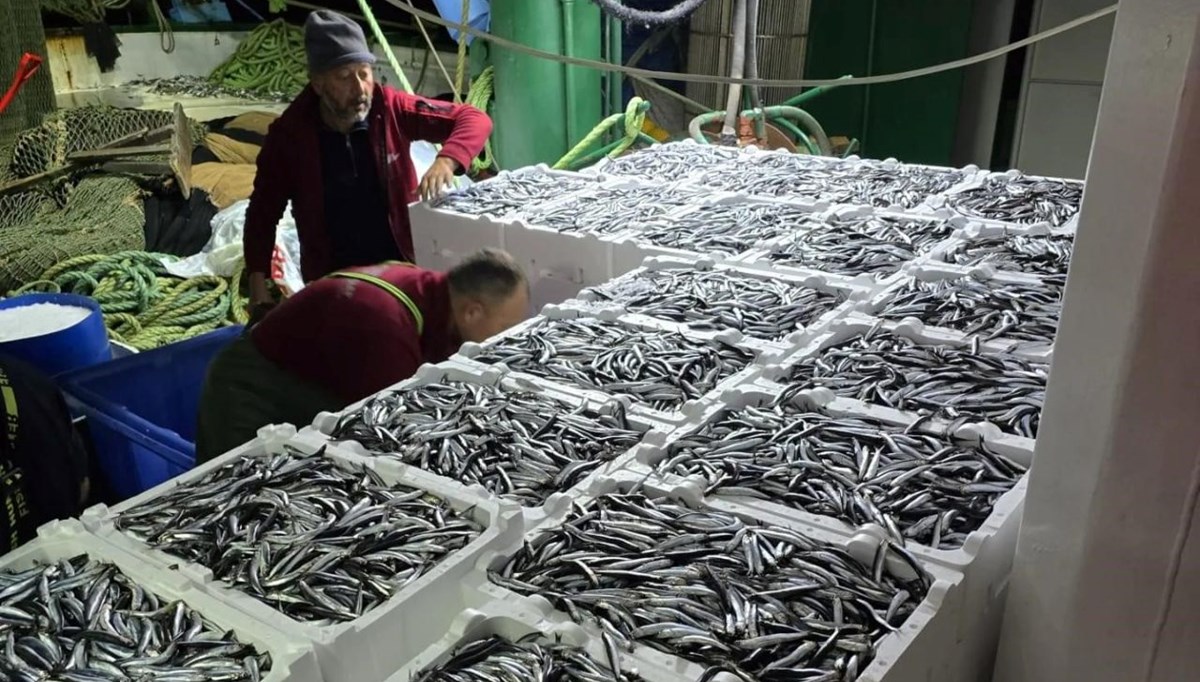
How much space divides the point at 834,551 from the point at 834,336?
5.11 ft

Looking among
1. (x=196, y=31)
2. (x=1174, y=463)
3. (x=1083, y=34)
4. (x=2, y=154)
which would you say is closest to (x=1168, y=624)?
(x=1174, y=463)

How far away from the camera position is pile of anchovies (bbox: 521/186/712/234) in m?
5.38


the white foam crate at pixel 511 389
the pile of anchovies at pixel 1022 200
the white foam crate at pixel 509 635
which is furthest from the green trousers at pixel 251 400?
the pile of anchovies at pixel 1022 200

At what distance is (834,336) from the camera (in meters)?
3.77

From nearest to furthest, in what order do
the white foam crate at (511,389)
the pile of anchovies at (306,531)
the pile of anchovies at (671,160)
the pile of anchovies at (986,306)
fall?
1. the pile of anchovies at (306,531)
2. the white foam crate at (511,389)
3. the pile of anchovies at (986,306)
4. the pile of anchovies at (671,160)

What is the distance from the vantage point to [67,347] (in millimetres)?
5180

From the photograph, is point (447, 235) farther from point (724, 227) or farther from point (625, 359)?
point (625, 359)

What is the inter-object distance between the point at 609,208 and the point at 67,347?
3218 millimetres

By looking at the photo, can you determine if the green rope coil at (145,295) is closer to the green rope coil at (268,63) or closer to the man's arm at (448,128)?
the man's arm at (448,128)

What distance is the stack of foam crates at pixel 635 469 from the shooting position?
214cm

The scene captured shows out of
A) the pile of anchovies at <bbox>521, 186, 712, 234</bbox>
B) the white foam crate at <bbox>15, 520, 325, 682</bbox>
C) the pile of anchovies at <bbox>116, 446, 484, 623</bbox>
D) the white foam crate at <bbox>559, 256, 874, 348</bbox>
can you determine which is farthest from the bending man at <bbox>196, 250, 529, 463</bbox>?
the pile of anchovies at <bbox>521, 186, 712, 234</bbox>

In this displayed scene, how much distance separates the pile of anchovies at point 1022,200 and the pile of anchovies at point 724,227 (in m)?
1.00

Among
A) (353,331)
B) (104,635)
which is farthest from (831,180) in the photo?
(104,635)

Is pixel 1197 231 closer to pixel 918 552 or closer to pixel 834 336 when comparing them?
pixel 918 552
